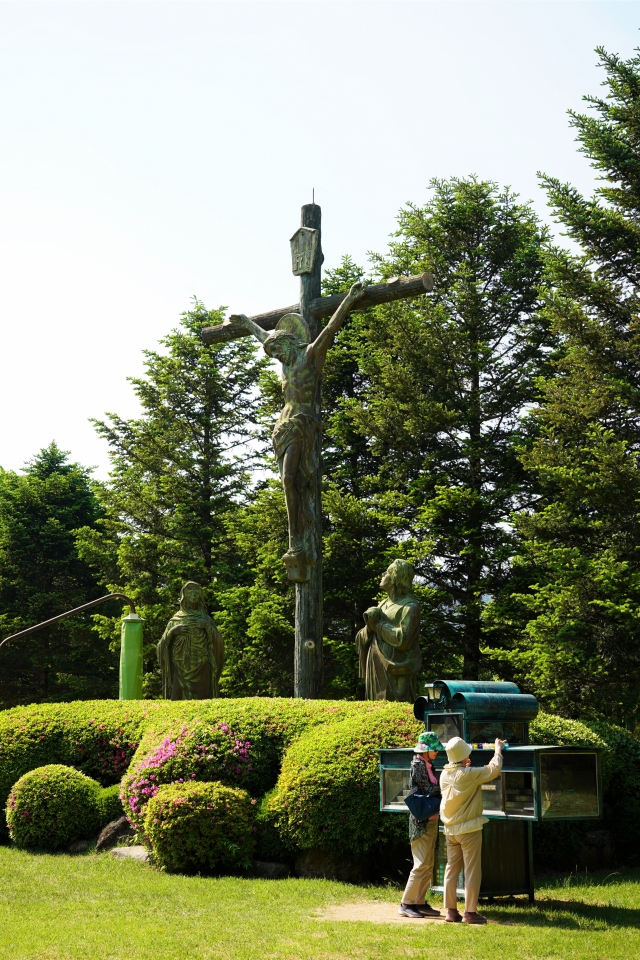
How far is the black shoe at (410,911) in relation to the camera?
30.3 ft

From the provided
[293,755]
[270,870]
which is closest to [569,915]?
[270,870]

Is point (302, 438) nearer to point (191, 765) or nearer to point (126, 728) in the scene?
point (191, 765)

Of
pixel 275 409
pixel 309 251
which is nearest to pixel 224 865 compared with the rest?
pixel 309 251

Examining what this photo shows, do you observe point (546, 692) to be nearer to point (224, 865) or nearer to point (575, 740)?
point (575, 740)

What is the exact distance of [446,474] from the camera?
81.6ft

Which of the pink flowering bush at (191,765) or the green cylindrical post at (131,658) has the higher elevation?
the green cylindrical post at (131,658)

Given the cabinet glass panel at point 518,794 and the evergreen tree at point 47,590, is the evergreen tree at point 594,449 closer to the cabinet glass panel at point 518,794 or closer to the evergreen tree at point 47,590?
the cabinet glass panel at point 518,794

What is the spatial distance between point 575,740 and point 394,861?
298 centimetres

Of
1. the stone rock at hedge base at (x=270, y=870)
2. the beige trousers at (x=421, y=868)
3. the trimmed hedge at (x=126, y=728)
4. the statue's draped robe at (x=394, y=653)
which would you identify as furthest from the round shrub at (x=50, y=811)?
the beige trousers at (x=421, y=868)

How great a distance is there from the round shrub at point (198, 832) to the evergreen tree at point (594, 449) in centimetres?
881

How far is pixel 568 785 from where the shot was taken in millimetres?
9539

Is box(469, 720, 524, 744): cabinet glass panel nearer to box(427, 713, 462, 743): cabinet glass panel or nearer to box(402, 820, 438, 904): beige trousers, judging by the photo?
box(427, 713, 462, 743): cabinet glass panel

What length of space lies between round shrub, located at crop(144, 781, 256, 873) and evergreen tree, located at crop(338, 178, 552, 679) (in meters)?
12.0

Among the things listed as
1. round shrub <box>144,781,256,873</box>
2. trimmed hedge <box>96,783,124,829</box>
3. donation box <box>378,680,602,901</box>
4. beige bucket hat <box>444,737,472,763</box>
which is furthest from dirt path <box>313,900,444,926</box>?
trimmed hedge <box>96,783,124,829</box>
